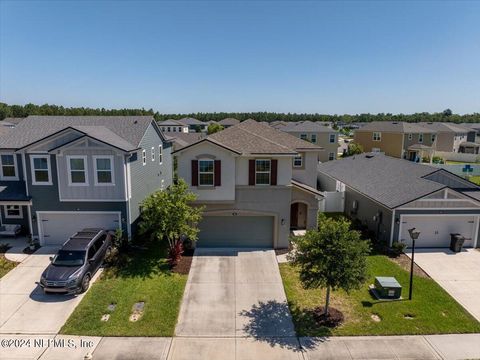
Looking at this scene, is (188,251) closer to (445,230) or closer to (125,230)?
(125,230)

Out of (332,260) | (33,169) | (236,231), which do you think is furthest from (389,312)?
(33,169)

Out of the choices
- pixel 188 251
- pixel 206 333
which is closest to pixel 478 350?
pixel 206 333

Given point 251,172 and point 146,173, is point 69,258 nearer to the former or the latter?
point 146,173

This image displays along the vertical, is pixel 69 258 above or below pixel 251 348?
above

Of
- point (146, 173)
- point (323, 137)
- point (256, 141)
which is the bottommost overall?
point (146, 173)

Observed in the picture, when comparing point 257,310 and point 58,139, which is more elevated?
point 58,139

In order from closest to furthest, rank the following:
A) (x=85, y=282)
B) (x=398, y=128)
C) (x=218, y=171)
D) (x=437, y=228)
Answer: (x=85, y=282)
(x=218, y=171)
(x=437, y=228)
(x=398, y=128)

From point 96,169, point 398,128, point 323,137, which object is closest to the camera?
point 96,169

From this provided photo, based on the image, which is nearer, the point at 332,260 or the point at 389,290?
the point at 332,260
